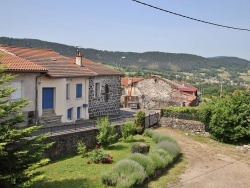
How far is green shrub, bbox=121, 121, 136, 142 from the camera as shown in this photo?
72.9ft

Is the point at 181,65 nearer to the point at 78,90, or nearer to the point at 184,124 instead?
the point at 184,124

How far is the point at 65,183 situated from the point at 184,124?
1787cm

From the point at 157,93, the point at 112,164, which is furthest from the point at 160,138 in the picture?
the point at 157,93

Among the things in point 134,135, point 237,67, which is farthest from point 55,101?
point 237,67

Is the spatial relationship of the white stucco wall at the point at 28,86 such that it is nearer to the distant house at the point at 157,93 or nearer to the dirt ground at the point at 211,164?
the dirt ground at the point at 211,164

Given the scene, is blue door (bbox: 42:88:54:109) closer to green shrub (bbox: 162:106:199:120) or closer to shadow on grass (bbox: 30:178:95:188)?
shadow on grass (bbox: 30:178:95:188)

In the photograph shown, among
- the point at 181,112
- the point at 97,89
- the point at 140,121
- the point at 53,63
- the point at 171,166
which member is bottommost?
the point at 171,166

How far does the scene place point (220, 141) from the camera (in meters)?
27.3

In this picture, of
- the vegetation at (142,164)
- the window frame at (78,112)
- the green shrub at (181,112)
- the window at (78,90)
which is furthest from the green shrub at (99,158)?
the green shrub at (181,112)

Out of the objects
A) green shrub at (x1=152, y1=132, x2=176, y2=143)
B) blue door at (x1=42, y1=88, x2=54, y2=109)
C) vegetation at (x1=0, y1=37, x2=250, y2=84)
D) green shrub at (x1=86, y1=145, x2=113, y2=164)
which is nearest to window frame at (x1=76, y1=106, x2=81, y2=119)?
blue door at (x1=42, y1=88, x2=54, y2=109)

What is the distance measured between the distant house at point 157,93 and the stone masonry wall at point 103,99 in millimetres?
11353

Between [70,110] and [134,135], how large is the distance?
563 centimetres

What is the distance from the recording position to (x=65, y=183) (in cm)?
1356

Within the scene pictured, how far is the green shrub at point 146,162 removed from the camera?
50.3 feet
